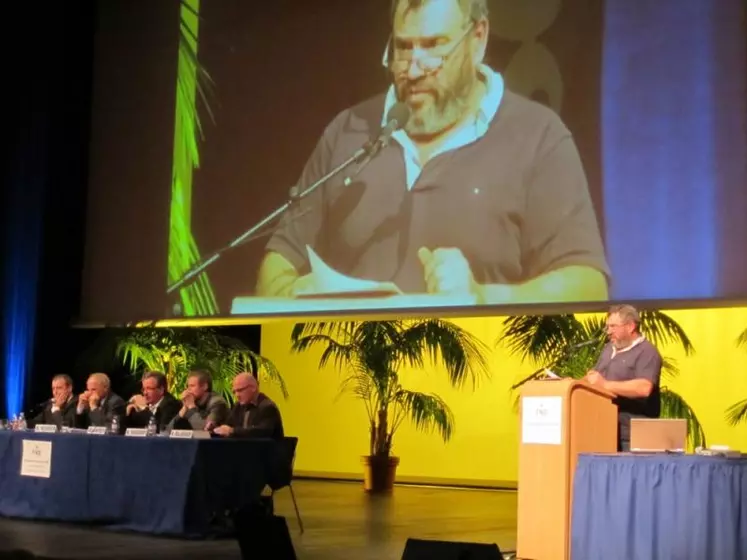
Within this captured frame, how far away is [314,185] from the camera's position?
24.7 feet

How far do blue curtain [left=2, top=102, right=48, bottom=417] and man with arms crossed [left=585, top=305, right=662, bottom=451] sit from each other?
17.4 ft

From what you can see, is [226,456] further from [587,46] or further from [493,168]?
[587,46]

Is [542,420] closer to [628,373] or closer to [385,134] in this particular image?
[628,373]

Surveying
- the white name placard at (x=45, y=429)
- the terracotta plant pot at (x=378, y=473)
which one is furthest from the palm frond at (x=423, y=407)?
the white name placard at (x=45, y=429)

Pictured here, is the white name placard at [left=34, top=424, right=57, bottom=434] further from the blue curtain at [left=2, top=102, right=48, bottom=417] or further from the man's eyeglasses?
the man's eyeglasses

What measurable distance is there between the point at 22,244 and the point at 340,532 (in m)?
4.15

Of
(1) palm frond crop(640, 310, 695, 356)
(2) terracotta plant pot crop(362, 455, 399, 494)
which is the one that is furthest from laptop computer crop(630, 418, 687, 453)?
(2) terracotta plant pot crop(362, 455, 399, 494)

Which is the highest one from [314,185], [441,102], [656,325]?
[441,102]

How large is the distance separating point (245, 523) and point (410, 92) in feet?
13.6

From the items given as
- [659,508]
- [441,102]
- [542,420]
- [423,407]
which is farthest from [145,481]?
[423,407]

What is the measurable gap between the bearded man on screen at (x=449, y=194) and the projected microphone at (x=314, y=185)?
0.04 meters

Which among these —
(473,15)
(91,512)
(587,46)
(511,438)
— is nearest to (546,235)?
(587,46)

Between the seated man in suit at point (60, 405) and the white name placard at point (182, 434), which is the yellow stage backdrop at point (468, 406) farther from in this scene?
the white name placard at point (182, 434)

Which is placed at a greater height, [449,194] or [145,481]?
[449,194]
